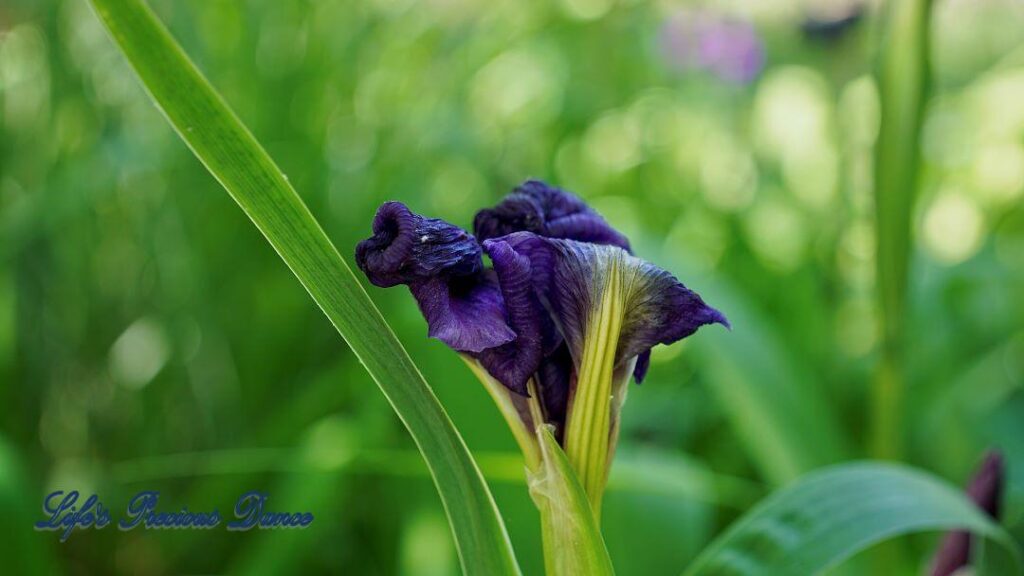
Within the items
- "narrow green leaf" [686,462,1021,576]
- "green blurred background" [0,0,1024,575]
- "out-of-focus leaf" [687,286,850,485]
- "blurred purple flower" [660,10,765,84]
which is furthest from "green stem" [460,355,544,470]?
"blurred purple flower" [660,10,765,84]

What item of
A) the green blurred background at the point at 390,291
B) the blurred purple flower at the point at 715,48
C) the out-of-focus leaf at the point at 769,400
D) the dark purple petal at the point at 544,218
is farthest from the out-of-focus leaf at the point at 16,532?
the blurred purple flower at the point at 715,48

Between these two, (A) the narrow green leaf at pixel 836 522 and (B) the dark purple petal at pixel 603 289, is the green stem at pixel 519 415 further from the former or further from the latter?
(A) the narrow green leaf at pixel 836 522

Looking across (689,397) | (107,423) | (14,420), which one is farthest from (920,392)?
(14,420)

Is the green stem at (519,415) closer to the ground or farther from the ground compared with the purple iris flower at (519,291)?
closer to the ground

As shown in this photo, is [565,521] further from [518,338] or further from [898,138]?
[898,138]

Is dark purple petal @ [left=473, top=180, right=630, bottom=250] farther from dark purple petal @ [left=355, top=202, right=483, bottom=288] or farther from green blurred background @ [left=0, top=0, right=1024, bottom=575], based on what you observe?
green blurred background @ [left=0, top=0, right=1024, bottom=575]

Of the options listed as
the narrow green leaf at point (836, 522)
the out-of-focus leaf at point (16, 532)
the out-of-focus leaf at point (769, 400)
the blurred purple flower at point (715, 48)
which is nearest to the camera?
the narrow green leaf at point (836, 522)
